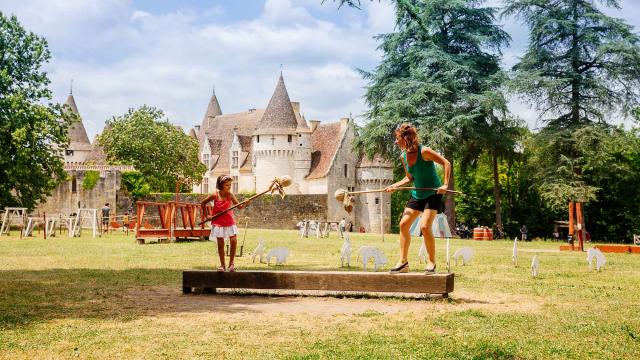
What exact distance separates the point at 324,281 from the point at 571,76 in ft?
101

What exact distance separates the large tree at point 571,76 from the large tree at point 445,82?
1.95 m

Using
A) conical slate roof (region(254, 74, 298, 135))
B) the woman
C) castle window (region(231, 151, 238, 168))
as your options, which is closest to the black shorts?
the woman

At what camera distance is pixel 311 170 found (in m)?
60.7

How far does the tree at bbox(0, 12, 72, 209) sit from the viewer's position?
52.4 ft

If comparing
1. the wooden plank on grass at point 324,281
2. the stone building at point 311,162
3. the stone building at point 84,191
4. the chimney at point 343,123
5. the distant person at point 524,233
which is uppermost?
the chimney at point 343,123

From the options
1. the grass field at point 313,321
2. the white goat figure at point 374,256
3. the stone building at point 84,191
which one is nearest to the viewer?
the grass field at point 313,321

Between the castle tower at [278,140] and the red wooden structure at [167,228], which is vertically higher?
the castle tower at [278,140]

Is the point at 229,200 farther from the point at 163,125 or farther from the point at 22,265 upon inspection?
the point at 163,125

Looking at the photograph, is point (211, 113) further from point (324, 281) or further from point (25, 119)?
point (324, 281)

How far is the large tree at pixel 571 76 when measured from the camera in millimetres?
34812

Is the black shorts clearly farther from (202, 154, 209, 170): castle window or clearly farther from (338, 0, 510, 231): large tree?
(202, 154, 209, 170): castle window

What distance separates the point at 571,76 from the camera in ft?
118

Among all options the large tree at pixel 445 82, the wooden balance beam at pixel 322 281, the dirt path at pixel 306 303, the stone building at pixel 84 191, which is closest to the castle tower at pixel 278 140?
the stone building at pixel 84 191

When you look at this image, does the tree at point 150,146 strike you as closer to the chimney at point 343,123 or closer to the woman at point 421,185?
the chimney at point 343,123
